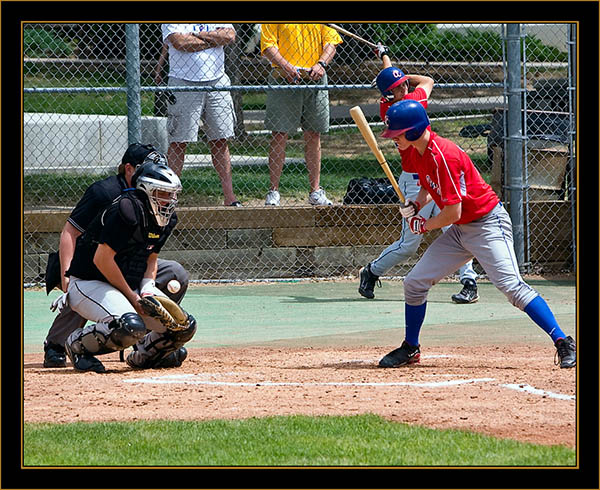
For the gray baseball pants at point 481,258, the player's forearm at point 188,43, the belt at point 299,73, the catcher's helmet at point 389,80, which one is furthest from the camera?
the belt at point 299,73

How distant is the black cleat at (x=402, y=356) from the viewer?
7.36 meters

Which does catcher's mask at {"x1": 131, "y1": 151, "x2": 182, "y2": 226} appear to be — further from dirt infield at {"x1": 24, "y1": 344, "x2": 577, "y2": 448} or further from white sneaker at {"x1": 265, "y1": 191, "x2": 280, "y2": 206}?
white sneaker at {"x1": 265, "y1": 191, "x2": 280, "y2": 206}

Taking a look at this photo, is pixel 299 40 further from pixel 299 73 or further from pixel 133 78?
pixel 133 78

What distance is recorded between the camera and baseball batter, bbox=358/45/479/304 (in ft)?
28.5

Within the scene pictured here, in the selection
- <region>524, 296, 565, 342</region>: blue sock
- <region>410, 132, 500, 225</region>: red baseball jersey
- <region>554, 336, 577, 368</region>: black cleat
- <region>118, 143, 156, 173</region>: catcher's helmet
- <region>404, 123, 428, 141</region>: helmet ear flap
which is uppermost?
<region>404, 123, 428, 141</region>: helmet ear flap

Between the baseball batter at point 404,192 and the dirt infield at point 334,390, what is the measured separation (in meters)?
1.68

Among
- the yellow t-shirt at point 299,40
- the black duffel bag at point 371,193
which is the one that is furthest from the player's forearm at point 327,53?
the black duffel bag at point 371,193

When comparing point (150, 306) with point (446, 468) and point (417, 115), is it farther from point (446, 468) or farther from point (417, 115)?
point (446, 468)

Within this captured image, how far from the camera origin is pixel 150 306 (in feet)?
A: 22.8

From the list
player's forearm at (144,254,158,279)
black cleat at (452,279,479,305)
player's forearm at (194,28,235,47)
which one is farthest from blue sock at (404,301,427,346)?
player's forearm at (194,28,235,47)

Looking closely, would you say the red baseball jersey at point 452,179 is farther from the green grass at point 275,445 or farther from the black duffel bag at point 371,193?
the black duffel bag at point 371,193

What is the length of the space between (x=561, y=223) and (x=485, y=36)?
37.4ft

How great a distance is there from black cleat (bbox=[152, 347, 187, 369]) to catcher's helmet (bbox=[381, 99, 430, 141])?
2.10 metres
